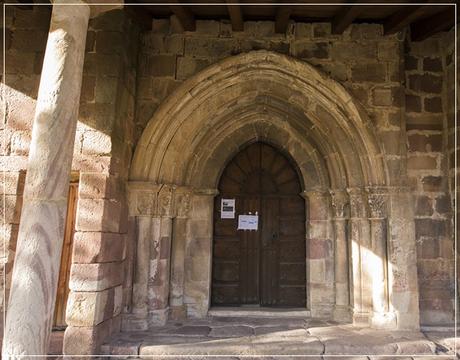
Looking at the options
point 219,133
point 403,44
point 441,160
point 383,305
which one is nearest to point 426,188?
point 441,160

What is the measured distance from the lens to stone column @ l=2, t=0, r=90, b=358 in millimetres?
2160

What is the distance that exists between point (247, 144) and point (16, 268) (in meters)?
2.92

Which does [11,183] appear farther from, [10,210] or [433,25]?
[433,25]

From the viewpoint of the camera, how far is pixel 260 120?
14.1 ft

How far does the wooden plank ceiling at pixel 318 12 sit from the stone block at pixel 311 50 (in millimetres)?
208

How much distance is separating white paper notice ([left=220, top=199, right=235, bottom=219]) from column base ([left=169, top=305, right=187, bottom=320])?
3.86 feet

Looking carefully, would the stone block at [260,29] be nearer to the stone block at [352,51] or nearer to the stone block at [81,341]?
the stone block at [352,51]

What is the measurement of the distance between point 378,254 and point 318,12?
264 cm

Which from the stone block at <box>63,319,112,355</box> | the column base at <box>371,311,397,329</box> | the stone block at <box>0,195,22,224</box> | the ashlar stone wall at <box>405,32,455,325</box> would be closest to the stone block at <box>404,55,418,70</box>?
the ashlar stone wall at <box>405,32,455,325</box>

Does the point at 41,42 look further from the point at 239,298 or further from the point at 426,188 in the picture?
the point at 426,188

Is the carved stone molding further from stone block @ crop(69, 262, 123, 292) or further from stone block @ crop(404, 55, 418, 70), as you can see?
stone block @ crop(69, 262, 123, 292)

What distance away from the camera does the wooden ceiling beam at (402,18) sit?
3.45 metres

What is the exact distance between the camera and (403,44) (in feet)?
13.0

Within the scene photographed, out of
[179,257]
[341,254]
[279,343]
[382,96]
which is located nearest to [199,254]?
[179,257]
